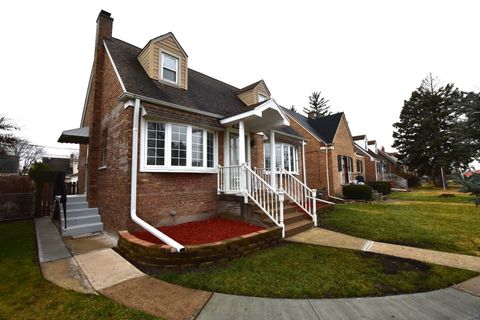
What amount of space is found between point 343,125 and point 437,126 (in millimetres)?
20576

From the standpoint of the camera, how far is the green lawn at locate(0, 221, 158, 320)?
2705 millimetres

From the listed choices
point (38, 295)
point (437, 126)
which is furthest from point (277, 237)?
point (437, 126)

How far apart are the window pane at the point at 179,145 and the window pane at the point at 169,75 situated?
254 centimetres

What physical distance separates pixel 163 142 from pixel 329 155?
14038mm

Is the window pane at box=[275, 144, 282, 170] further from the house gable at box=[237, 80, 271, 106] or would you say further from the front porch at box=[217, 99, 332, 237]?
the house gable at box=[237, 80, 271, 106]

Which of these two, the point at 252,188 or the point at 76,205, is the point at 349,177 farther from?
the point at 76,205

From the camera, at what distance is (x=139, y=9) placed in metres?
8.01

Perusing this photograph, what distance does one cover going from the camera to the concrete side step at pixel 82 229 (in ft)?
21.4

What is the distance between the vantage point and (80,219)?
7.19 metres

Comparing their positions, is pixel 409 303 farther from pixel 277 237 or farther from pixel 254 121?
pixel 254 121

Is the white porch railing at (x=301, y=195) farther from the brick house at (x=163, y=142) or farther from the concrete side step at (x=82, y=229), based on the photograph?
the concrete side step at (x=82, y=229)

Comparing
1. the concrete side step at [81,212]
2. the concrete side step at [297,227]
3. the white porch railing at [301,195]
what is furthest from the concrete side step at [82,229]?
the white porch railing at [301,195]

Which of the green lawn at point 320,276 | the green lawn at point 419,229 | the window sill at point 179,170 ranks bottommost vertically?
the green lawn at point 419,229

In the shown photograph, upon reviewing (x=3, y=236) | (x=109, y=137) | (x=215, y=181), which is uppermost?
(x=109, y=137)
